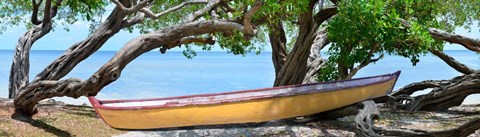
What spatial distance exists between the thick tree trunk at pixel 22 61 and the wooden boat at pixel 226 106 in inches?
216

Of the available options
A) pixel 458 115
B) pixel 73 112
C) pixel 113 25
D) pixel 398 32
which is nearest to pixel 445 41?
pixel 458 115

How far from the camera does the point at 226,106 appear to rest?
788cm

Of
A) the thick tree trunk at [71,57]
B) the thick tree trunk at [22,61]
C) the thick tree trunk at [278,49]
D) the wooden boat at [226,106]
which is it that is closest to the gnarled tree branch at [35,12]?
the thick tree trunk at [22,61]

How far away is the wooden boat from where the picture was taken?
7.54 m

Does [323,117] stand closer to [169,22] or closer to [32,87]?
[32,87]

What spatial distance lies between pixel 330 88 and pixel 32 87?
5.34 meters

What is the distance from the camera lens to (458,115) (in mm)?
11789

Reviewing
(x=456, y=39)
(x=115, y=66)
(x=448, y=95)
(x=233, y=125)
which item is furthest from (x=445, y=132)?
(x=448, y=95)

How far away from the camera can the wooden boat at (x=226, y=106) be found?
24.7 ft

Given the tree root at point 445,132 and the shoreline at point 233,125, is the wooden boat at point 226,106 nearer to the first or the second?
the shoreline at point 233,125

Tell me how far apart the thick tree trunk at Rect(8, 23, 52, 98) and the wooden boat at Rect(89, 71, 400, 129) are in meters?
5.48

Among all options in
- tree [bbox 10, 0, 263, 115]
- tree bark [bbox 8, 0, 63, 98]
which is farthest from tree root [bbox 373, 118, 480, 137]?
tree bark [bbox 8, 0, 63, 98]

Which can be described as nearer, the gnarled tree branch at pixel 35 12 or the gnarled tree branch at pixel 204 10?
the gnarled tree branch at pixel 204 10

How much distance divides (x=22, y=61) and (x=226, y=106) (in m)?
6.66
